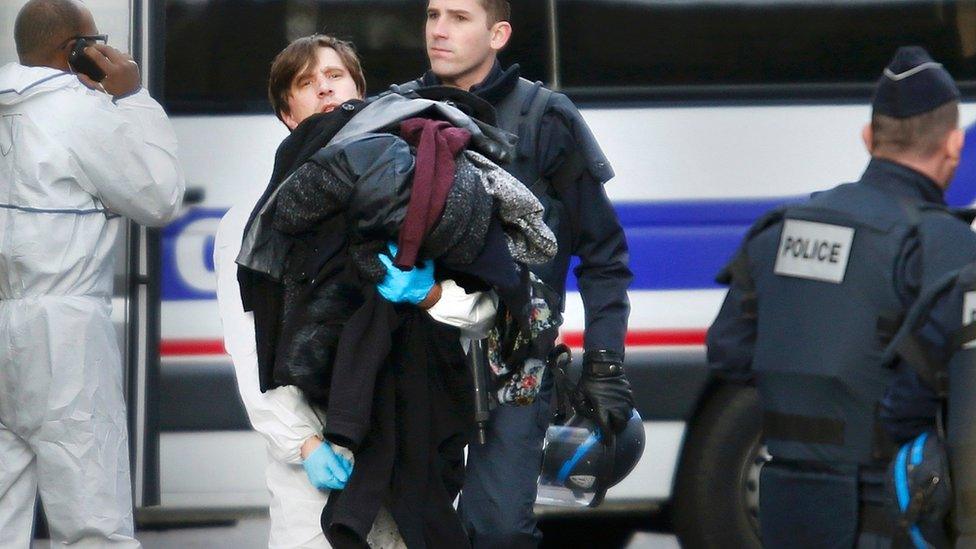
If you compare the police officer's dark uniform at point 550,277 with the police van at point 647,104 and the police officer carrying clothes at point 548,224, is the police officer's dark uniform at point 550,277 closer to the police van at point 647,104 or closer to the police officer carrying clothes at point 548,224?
the police officer carrying clothes at point 548,224

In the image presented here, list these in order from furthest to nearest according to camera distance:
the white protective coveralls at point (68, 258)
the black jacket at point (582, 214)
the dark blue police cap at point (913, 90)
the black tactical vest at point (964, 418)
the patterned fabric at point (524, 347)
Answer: the white protective coveralls at point (68, 258), the black jacket at point (582, 214), the patterned fabric at point (524, 347), the dark blue police cap at point (913, 90), the black tactical vest at point (964, 418)

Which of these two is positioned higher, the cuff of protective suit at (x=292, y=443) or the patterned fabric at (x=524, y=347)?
the patterned fabric at (x=524, y=347)

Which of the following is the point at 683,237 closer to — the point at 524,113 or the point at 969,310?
the point at 524,113

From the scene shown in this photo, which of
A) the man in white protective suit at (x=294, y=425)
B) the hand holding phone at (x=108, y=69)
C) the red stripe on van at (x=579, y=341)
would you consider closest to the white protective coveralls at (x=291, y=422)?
the man in white protective suit at (x=294, y=425)

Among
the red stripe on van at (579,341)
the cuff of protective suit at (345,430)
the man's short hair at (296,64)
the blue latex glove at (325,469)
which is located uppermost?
the man's short hair at (296,64)

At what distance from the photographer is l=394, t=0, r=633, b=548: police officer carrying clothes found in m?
4.16

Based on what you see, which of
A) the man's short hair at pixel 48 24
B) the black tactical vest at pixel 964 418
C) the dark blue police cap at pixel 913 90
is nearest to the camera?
the black tactical vest at pixel 964 418

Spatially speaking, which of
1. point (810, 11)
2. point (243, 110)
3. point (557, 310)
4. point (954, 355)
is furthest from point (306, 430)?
point (810, 11)

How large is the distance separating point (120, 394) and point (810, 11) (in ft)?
8.07

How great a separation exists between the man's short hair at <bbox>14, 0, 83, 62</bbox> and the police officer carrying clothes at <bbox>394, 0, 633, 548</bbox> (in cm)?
139

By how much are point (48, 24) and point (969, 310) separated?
3.20m

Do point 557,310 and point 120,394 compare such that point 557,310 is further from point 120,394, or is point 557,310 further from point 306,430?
point 120,394

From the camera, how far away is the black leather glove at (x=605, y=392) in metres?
4.26

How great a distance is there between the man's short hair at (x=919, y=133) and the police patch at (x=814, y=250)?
211 mm
